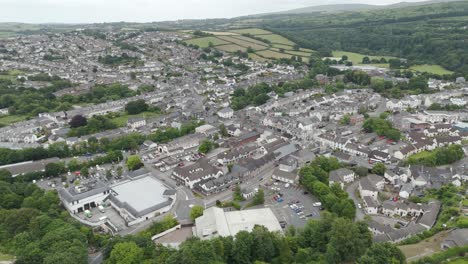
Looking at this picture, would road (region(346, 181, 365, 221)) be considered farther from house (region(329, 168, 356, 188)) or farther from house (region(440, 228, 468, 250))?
house (region(440, 228, 468, 250))

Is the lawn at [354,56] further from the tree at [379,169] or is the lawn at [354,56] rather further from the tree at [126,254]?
the tree at [126,254]

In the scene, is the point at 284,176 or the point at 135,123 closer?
the point at 284,176

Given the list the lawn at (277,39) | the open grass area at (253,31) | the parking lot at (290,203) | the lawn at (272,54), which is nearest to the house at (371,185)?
the parking lot at (290,203)

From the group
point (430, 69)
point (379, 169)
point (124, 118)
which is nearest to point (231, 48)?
point (430, 69)

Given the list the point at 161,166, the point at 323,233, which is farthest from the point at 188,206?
the point at 323,233

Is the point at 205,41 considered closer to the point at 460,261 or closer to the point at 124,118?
the point at 124,118
